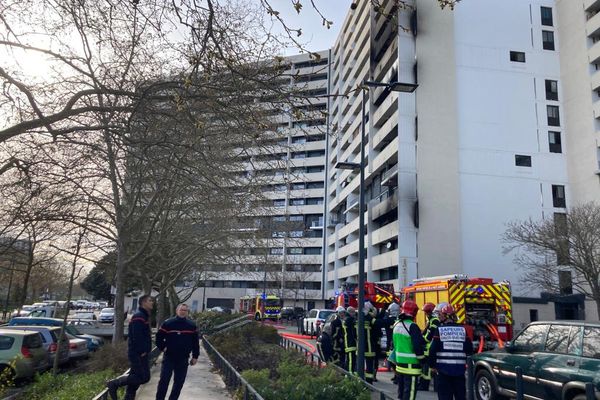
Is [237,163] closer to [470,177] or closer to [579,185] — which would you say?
[470,177]

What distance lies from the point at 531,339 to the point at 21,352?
12.1 m

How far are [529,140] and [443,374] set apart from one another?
1597 inches

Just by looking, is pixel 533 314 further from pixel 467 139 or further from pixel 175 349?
pixel 175 349

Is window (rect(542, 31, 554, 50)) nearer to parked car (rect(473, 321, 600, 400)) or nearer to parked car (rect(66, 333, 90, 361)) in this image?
parked car (rect(473, 321, 600, 400))

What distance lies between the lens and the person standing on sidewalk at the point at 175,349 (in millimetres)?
8070

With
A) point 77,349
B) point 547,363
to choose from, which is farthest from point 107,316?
point 547,363

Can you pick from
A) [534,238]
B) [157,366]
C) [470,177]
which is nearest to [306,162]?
[470,177]

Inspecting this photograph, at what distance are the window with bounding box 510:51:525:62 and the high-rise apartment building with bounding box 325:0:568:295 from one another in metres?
0.12

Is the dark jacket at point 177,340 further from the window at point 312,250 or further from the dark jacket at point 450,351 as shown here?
the window at point 312,250

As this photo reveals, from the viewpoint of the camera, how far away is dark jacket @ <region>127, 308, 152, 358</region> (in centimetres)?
735

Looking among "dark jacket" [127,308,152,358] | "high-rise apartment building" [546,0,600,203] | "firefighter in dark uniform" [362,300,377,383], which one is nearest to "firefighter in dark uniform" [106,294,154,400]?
"dark jacket" [127,308,152,358]

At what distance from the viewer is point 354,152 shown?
59969mm

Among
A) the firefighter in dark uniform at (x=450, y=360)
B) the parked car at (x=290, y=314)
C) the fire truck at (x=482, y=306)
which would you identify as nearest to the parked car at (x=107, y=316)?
the parked car at (x=290, y=314)

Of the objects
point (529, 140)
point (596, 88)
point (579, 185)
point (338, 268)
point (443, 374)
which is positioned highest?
point (596, 88)
